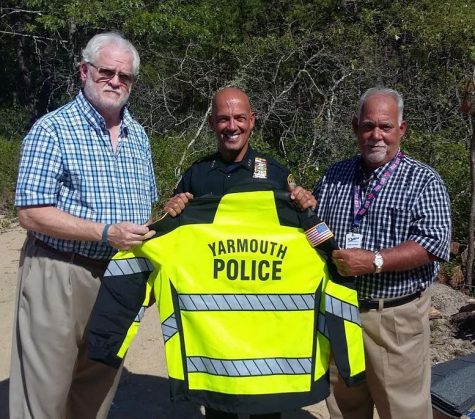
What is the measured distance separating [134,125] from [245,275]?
3.49 ft

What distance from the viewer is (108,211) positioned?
3107mm

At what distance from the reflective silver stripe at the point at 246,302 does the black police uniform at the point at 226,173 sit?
22.1 inches

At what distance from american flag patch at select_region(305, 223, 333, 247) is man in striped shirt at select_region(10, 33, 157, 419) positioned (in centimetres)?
76

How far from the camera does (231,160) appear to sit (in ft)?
11.2

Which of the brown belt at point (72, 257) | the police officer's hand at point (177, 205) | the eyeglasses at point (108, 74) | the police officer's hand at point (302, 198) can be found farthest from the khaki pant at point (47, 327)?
the police officer's hand at point (302, 198)

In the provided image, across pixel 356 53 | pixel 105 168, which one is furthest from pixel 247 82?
pixel 105 168

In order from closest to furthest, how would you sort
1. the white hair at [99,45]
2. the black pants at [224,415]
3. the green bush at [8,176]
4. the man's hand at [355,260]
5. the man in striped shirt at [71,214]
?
the man's hand at [355,260] → the man in striped shirt at [71,214] → the white hair at [99,45] → the black pants at [224,415] → the green bush at [8,176]

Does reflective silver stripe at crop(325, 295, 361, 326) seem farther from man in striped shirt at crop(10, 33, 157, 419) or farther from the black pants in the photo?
man in striped shirt at crop(10, 33, 157, 419)

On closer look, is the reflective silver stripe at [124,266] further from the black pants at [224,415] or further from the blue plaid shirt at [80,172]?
the black pants at [224,415]

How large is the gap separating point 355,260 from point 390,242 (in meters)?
0.27

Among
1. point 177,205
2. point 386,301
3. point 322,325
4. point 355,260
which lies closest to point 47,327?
point 177,205

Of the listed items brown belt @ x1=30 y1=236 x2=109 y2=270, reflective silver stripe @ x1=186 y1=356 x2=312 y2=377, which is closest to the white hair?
brown belt @ x1=30 y1=236 x2=109 y2=270

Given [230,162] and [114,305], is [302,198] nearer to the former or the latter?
[230,162]

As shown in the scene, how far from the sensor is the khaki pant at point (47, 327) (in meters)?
3.16
